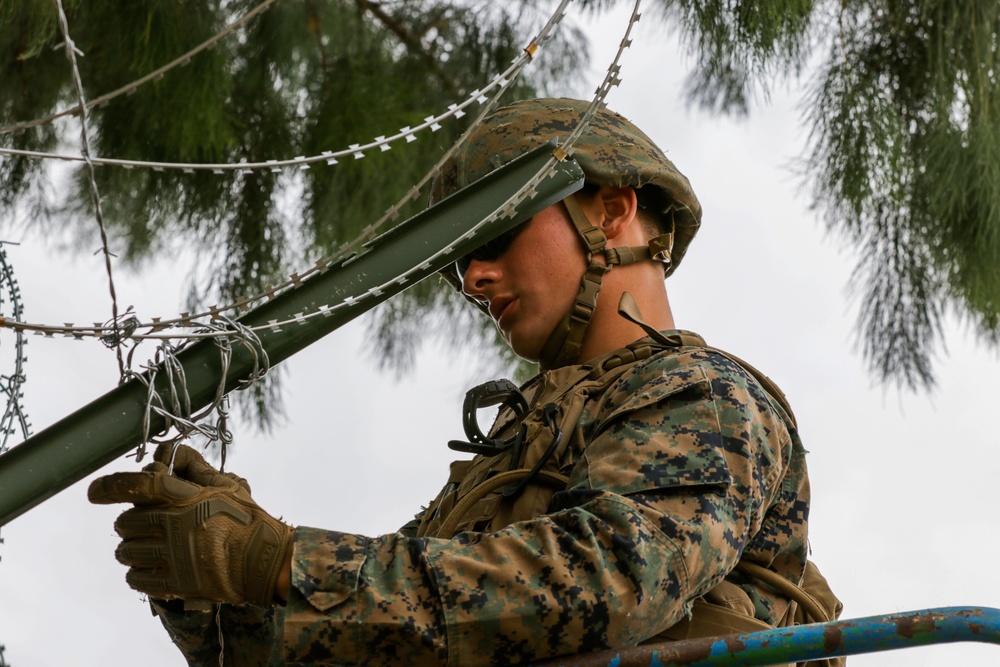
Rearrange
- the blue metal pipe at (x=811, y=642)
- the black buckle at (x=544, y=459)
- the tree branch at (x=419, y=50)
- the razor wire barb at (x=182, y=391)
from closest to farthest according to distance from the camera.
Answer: the blue metal pipe at (x=811, y=642)
the razor wire barb at (x=182, y=391)
the black buckle at (x=544, y=459)
the tree branch at (x=419, y=50)

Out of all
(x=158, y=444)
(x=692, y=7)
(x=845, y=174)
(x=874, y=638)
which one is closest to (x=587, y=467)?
(x=874, y=638)

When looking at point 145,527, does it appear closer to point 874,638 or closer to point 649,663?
point 649,663

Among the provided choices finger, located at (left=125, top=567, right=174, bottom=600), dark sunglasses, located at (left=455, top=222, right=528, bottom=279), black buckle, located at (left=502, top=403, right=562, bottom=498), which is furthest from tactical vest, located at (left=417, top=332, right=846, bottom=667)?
finger, located at (left=125, top=567, right=174, bottom=600)

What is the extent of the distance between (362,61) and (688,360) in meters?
2.28

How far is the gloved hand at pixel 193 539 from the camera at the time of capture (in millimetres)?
1915

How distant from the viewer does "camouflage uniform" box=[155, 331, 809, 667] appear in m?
1.88

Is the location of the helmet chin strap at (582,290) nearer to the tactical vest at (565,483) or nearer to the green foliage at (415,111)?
the tactical vest at (565,483)

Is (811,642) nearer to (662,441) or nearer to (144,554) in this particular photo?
(662,441)

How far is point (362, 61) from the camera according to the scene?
14.0ft

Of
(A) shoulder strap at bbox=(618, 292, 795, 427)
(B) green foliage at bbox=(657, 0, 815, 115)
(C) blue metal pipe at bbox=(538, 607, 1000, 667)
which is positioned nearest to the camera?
(C) blue metal pipe at bbox=(538, 607, 1000, 667)

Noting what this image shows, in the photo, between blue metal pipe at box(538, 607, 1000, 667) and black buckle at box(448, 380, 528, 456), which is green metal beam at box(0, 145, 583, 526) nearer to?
black buckle at box(448, 380, 528, 456)

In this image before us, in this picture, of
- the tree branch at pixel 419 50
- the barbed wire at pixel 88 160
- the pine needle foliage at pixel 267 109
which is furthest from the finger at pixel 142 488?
the tree branch at pixel 419 50

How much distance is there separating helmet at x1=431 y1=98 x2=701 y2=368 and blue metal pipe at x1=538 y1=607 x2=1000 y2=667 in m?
0.79

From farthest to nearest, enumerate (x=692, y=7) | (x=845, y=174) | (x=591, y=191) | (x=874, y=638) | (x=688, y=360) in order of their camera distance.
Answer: (x=845, y=174) < (x=692, y=7) < (x=591, y=191) < (x=688, y=360) < (x=874, y=638)
